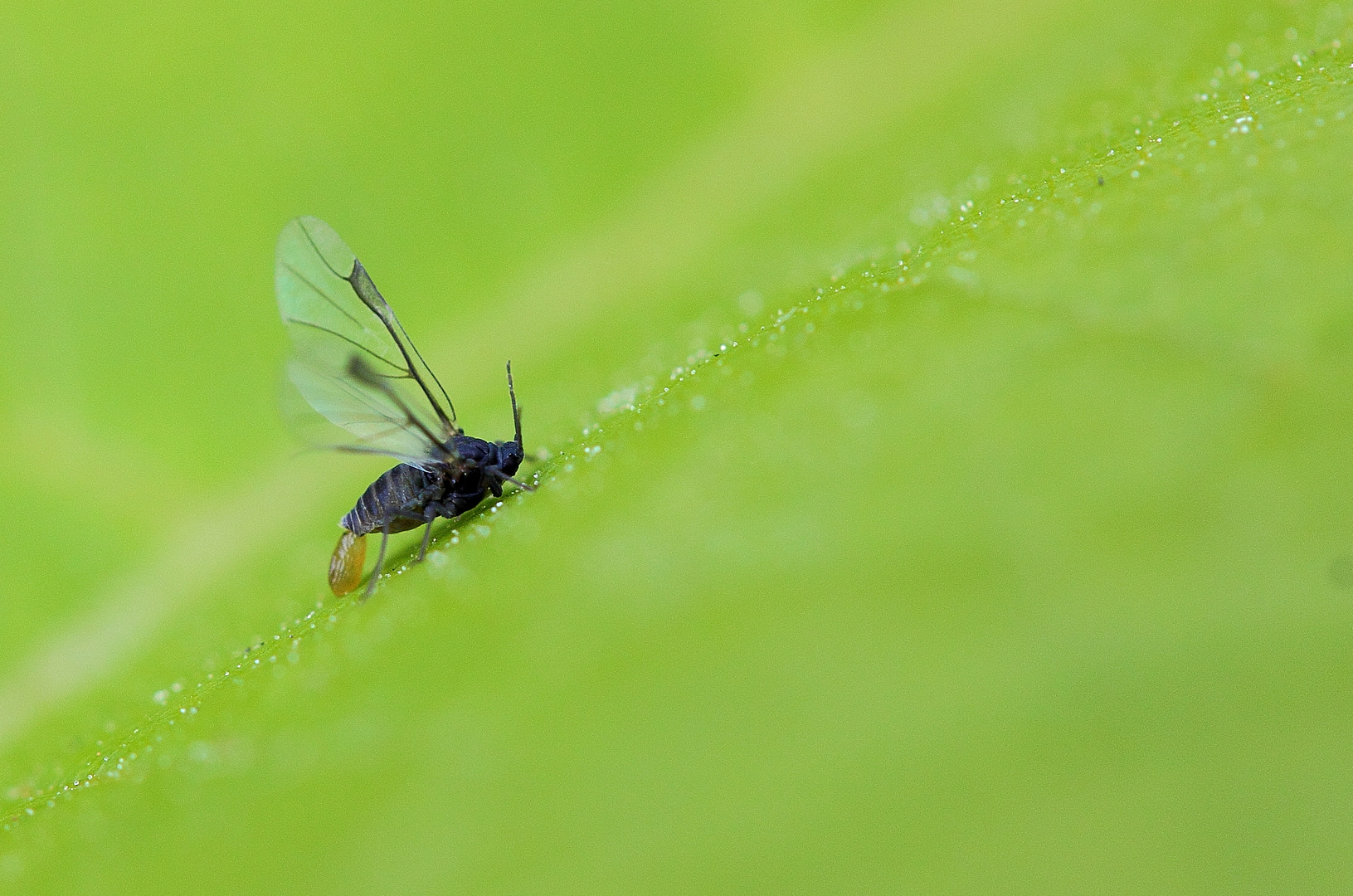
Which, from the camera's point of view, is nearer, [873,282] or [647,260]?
[873,282]

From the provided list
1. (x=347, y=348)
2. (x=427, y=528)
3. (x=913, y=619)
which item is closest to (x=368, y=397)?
(x=347, y=348)

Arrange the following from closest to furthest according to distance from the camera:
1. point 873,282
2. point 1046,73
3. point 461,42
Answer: point 873,282, point 1046,73, point 461,42

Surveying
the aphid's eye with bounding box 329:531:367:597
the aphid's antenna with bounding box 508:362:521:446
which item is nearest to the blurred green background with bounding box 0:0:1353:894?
the aphid's eye with bounding box 329:531:367:597

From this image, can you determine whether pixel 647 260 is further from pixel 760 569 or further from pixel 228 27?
pixel 760 569

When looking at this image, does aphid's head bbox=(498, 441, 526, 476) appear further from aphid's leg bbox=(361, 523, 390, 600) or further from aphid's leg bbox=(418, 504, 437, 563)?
aphid's leg bbox=(361, 523, 390, 600)

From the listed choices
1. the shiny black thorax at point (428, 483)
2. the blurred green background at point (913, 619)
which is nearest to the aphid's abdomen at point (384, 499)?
the shiny black thorax at point (428, 483)

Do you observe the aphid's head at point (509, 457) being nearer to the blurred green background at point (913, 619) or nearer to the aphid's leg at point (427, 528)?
the aphid's leg at point (427, 528)

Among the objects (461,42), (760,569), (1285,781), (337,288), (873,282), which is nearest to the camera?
(1285,781)

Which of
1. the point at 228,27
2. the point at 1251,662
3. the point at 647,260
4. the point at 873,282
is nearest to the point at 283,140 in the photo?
the point at 228,27
